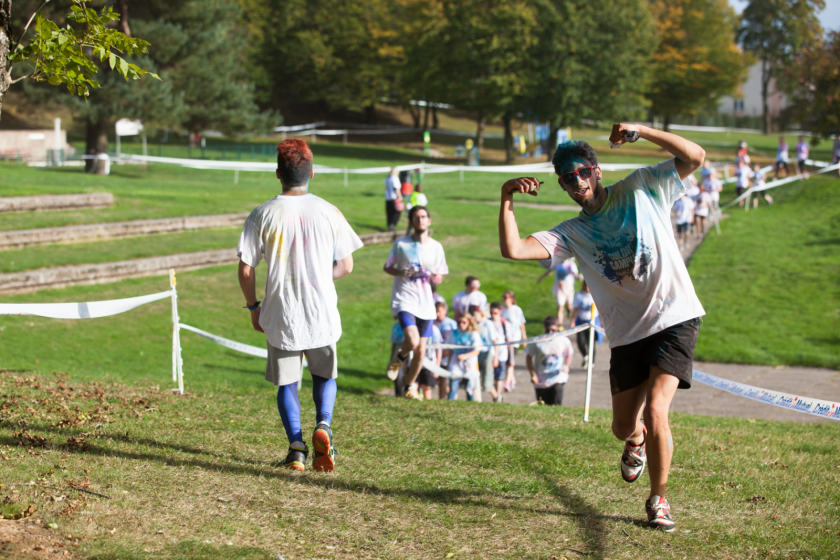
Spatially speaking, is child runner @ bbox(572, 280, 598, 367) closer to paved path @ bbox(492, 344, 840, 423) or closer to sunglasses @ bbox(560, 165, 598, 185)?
paved path @ bbox(492, 344, 840, 423)

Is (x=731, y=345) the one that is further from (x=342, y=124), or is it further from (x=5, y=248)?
(x=342, y=124)

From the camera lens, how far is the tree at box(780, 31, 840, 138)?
39.4 metres

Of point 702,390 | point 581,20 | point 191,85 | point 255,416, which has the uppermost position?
point 581,20

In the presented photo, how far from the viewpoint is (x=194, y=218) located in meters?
19.4

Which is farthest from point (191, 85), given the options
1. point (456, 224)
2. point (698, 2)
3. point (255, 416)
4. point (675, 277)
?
point (698, 2)

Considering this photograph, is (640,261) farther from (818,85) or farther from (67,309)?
(818,85)

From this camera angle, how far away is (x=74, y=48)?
497cm

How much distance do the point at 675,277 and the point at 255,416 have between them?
4.05 metres

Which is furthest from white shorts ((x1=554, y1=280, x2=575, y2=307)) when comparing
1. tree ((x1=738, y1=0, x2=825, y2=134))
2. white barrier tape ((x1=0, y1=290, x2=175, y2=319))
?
tree ((x1=738, y1=0, x2=825, y2=134))

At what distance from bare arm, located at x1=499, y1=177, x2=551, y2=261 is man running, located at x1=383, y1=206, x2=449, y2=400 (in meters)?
4.13

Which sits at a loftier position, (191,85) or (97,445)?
(191,85)

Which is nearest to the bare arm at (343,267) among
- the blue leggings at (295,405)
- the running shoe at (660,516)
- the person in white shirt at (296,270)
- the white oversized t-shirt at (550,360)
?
the person in white shirt at (296,270)

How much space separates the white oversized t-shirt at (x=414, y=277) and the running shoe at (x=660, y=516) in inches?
179

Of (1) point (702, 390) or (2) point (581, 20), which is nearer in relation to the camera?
(1) point (702, 390)
